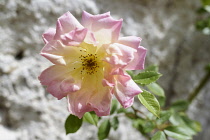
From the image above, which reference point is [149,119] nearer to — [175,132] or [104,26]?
[175,132]

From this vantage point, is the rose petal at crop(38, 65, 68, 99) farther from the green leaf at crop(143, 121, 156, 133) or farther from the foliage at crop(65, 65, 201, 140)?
the green leaf at crop(143, 121, 156, 133)

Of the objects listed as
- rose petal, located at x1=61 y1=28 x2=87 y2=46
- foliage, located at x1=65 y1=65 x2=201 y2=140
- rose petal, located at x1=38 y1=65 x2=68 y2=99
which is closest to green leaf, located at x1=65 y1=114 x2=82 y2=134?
foliage, located at x1=65 y1=65 x2=201 y2=140

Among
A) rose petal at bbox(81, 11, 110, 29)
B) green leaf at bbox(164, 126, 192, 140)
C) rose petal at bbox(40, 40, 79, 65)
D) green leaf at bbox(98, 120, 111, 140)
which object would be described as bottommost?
green leaf at bbox(98, 120, 111, 140)

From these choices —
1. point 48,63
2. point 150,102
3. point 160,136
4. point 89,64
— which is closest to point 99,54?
point 89,64

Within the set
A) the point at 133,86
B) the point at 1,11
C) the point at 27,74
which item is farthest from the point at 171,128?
the point at 1,11

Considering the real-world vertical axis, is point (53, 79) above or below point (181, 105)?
above
